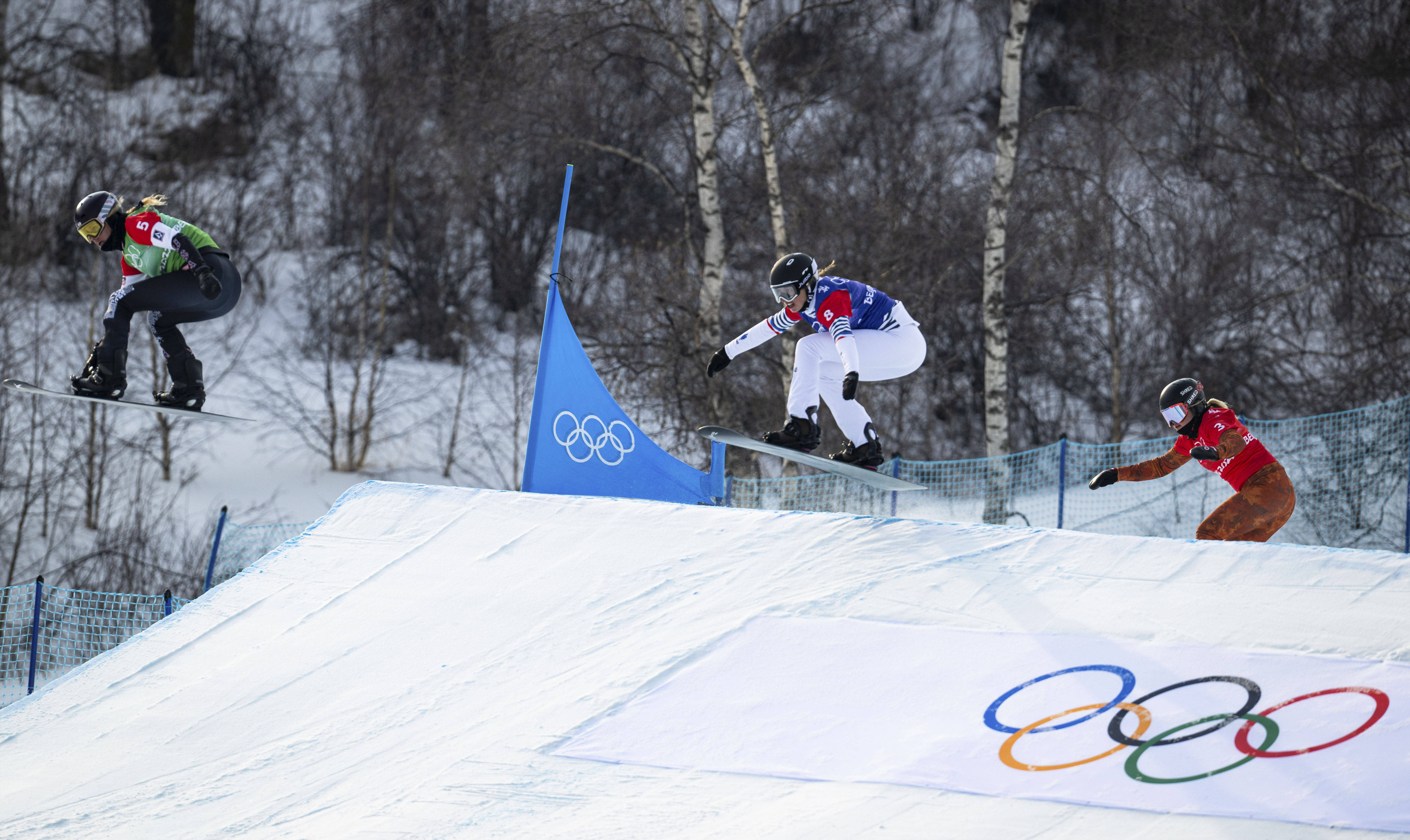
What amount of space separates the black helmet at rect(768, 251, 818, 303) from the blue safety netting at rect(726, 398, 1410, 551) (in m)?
3.99

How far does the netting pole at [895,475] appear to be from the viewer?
9.88 metres

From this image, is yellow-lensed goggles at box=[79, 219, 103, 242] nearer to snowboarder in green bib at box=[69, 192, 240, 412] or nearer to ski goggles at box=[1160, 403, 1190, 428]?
snowboarder in green bib at box=[69, 192, 240, 412]

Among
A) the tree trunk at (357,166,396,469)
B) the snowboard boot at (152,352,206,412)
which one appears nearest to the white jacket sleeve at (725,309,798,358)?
the snowboard boot at (152,352,206,412)

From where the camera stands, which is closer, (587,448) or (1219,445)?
(1219,445)

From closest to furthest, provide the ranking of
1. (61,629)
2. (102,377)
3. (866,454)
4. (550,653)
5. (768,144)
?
(550,653), (866,454), (102,377), (61,629), (768,144)

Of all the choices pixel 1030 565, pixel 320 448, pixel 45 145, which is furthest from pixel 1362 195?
pixel 45 145

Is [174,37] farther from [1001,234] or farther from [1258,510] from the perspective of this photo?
[1258,510]

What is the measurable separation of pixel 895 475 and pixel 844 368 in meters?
4.04

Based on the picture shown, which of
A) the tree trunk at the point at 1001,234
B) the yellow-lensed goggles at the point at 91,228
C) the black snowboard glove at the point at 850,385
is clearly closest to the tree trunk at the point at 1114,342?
the tree trunk at the point at 1001,234

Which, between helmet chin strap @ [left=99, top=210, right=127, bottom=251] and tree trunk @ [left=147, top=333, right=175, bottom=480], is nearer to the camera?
helmet chin strap @ [left=99, top=210, right=127, bottom=251]

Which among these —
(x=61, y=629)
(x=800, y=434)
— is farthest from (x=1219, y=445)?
(x=61, y=629)

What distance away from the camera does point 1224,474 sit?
6242 mm

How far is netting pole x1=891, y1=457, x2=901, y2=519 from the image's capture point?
32.4ft

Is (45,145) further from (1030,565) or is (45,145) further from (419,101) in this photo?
(1030,565)
